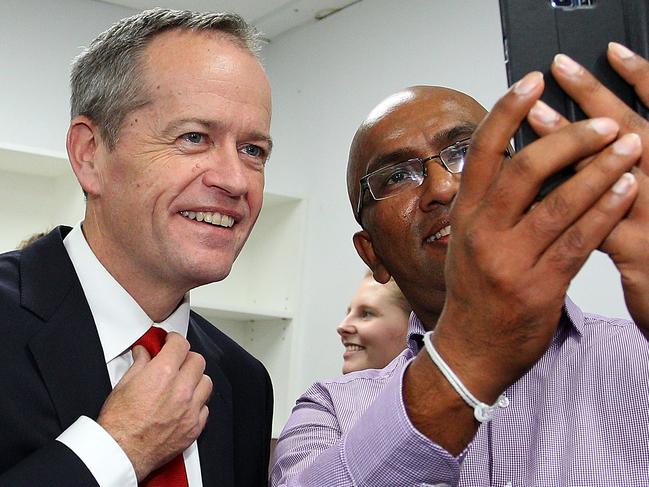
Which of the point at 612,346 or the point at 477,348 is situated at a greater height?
the point at 477,348

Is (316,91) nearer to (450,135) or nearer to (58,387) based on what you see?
(450,135)

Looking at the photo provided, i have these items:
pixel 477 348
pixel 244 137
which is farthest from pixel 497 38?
pixel 477 348

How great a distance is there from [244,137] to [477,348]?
732mm

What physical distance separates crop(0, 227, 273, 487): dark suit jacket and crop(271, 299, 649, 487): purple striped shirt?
0.80ft

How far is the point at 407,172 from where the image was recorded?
1.43 meters

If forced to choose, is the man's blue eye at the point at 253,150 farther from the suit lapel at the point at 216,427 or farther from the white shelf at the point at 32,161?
the white shelf at the point at 32,161

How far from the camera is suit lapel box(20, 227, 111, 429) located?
1.24m

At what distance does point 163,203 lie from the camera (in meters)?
1.35

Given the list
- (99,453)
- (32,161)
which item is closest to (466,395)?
(99,453)

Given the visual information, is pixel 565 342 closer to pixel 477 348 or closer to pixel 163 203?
pixel 477 348

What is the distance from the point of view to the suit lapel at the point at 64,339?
1.24m

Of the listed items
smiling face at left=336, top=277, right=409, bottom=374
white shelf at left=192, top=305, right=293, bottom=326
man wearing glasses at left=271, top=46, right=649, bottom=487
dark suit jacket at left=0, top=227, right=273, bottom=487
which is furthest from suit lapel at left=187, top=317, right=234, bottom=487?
white shelf at left=192, top=305, right=293, bottom=326

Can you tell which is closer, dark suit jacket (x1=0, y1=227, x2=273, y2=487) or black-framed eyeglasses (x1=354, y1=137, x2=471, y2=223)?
dark suit jacket (x1=0, y1=227, x2=273, y2=487)

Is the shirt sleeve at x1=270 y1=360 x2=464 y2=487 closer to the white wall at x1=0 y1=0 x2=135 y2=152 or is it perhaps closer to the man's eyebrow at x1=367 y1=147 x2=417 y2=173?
the man's eyebrow at x1=367 y1=147 x2=417 y2=173
